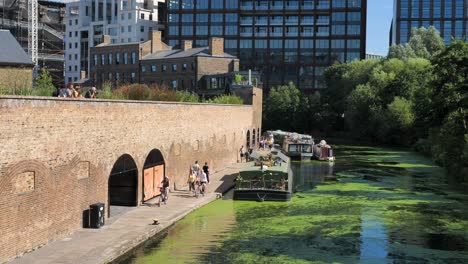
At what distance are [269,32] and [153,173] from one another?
102217 millimetres

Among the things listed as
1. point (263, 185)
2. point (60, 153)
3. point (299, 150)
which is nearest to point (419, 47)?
point (299, 150)

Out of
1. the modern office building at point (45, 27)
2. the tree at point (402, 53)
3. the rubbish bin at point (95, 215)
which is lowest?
the rubbish bin at point (95, 215)

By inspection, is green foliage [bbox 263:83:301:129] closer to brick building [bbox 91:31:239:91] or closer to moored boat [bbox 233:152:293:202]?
brick building [bbox 91:31:239:91]

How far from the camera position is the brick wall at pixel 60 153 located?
57.3 ft

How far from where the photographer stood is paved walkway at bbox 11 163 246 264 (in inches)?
709

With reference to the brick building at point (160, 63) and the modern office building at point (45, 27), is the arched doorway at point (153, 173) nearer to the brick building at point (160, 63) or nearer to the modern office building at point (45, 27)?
the brick building at point (160, 63)

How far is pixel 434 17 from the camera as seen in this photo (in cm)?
13275

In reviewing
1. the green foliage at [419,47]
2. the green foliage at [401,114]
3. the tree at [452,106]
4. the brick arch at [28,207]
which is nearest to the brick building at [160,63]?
the green foliage at [401,114]

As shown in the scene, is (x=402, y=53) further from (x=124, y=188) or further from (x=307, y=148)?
(x=124, y=188)

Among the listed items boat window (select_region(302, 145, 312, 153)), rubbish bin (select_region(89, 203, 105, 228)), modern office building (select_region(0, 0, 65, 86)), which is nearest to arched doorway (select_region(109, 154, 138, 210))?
rubbish bin (select_region(89, 203, 105, 228))

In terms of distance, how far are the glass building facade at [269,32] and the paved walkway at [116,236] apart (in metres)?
99.1

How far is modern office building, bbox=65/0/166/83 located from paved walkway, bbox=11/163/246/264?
349ft

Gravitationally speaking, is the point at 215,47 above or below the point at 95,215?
above

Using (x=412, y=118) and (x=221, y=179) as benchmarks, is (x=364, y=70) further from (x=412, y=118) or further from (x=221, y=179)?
(x=221, y=179)
